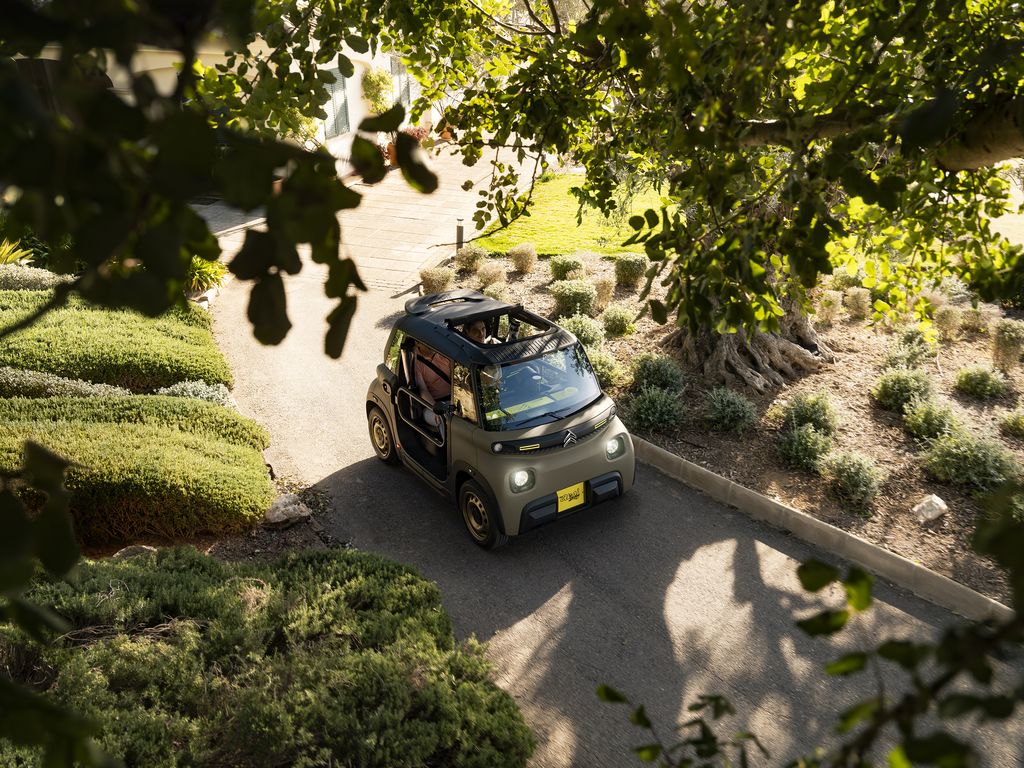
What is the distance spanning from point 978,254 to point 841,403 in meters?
5.72

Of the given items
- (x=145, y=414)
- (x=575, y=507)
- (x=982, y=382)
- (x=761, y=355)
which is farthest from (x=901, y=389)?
(x=145, y=414)

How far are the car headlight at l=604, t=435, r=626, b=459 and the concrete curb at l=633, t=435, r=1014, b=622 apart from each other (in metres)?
1.33

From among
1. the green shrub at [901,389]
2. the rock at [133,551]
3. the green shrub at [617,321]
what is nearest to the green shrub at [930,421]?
the green shrub at [901,389]

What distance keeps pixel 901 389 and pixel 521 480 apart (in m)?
5.21

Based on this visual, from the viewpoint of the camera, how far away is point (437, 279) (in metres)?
13.6

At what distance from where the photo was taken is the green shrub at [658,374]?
9594 mm

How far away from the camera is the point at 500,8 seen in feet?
23.5

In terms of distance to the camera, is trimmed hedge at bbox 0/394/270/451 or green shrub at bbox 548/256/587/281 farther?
green shrub at bbox 548/256/587/281

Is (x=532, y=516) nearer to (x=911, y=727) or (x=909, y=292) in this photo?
(x=909, y=292)

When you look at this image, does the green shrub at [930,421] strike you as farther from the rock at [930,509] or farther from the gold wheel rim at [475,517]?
the gold wheel rim at [475,517]

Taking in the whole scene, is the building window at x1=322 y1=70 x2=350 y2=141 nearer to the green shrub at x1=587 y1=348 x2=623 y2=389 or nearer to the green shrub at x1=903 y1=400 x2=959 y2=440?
the green shrub at x1=587 y1=348 x2=623 y2=389

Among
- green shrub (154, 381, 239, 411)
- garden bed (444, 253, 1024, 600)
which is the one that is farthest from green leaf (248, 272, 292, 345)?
green shrub (154, 381, 239, 411)

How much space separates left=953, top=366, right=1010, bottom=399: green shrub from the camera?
912 cm

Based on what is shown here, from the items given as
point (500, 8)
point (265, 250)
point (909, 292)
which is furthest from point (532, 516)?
point (265, 250)
